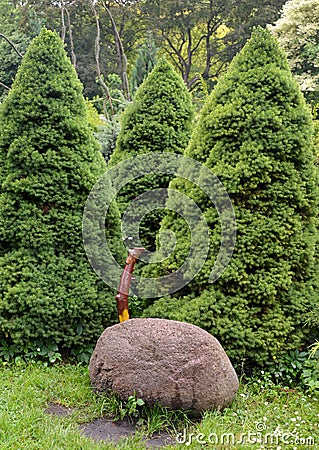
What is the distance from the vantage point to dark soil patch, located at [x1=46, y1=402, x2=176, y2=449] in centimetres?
303

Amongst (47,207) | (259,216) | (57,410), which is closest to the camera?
(57,410)

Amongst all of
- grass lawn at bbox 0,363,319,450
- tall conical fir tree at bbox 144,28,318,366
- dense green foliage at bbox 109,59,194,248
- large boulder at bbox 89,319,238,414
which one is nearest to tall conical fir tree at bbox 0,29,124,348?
grass lawn at bbox 0,363,319,450

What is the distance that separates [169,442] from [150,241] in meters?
2.42

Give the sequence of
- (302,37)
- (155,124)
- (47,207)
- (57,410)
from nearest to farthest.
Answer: (57,410)
(47,207)
(155,124)
(302,37)

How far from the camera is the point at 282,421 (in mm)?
3318

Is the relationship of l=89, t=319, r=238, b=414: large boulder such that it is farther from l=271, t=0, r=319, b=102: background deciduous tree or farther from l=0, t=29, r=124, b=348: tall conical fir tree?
l=271, t=0, r=319, b=102: background deciduous tree

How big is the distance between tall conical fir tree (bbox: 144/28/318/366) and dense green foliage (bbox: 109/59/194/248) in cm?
119

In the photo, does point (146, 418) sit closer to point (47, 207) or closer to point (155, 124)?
point (47, 207)

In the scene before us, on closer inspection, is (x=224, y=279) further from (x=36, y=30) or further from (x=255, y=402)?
(x=36, y=30)

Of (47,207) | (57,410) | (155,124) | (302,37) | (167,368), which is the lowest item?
(57,410)

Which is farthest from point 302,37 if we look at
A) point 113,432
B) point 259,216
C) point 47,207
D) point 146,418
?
point 113,432

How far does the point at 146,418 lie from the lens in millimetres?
3252

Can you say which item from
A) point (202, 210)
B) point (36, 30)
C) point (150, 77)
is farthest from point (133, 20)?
point (202, 210)

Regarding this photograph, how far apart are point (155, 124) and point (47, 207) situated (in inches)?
68.5
